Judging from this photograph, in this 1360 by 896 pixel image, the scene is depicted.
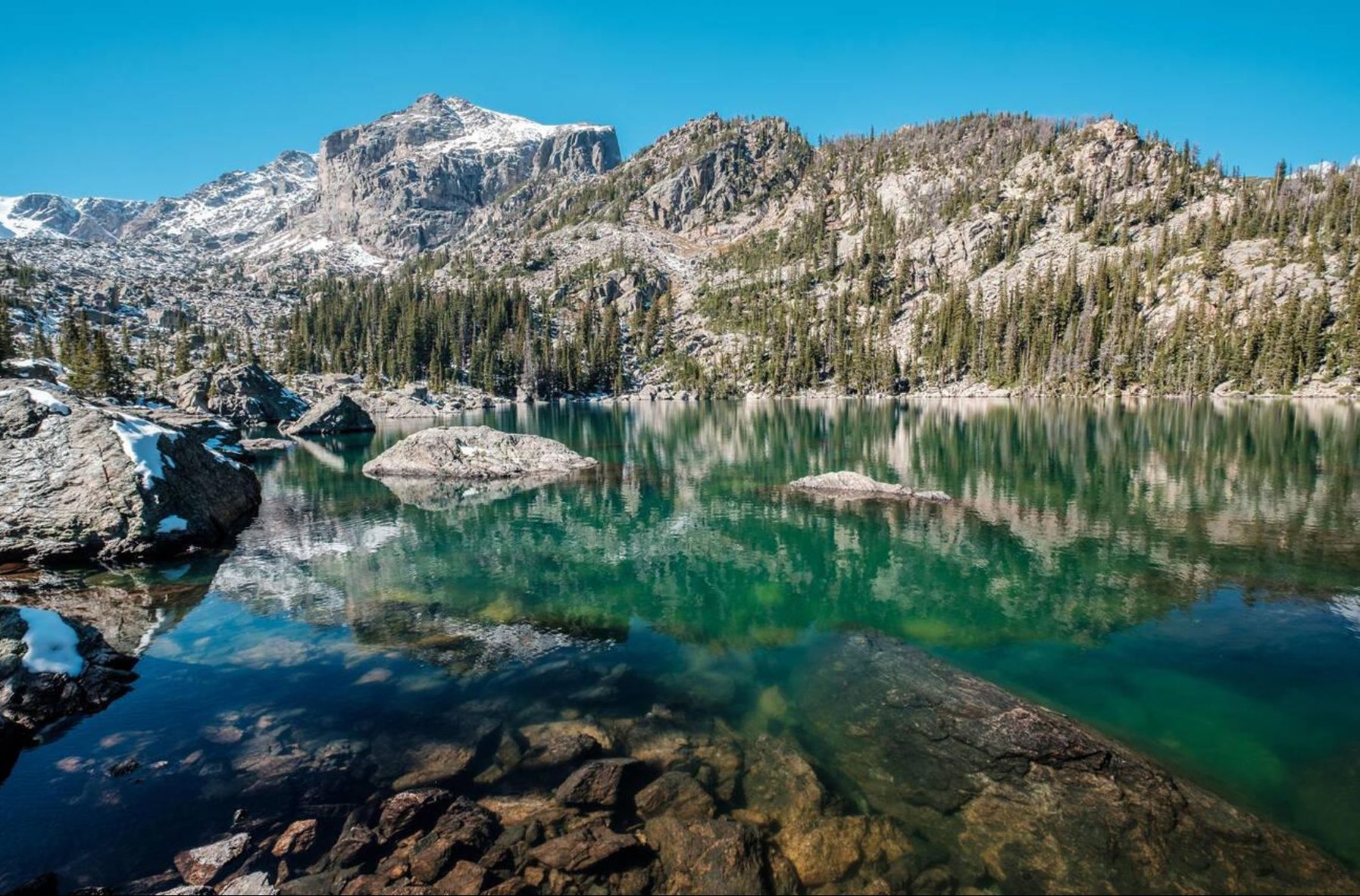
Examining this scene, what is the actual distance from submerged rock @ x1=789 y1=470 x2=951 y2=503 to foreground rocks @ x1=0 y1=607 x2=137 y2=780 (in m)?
24.6

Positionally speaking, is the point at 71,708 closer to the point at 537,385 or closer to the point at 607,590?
the point at 607,590

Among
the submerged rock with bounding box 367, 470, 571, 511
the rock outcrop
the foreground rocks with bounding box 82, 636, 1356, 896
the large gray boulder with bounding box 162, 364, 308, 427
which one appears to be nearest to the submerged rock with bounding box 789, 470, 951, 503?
the submerged rock with bounding box 367, 470, 571, 511

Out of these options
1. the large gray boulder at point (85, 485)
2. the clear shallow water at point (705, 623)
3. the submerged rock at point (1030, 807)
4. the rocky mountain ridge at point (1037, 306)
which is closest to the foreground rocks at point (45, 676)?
the clear shallow water at point (705, 623)

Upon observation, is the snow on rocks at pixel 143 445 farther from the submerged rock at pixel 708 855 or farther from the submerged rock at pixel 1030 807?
the submerged rock at pixel 1030 807

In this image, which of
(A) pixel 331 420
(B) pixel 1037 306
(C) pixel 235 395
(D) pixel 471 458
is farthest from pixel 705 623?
(B) pixel 1037 306

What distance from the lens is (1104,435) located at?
161 ft

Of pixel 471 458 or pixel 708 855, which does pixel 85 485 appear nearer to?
pixel 471 458

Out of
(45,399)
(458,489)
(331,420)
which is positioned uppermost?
(45,399)

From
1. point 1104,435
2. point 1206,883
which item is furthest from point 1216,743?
point 1104,435

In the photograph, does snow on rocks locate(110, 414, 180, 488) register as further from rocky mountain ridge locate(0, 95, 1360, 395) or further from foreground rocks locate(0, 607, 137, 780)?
rocky mountain ridge locate(0, 95, 1360, 395)

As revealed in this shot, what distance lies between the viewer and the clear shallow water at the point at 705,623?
28.0ft

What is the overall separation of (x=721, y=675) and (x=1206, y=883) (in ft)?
23.1

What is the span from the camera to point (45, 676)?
33.6ft

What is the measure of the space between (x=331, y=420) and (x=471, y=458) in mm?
42785
